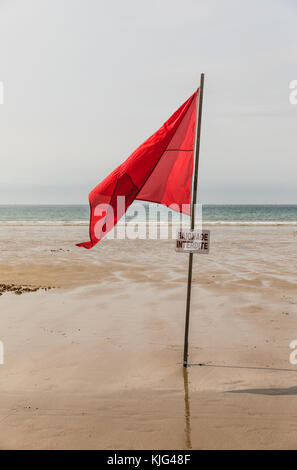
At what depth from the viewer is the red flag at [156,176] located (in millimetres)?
5227

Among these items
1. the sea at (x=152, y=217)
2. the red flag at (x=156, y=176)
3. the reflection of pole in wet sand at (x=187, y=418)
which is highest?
the red flag at (x=156, y=176)

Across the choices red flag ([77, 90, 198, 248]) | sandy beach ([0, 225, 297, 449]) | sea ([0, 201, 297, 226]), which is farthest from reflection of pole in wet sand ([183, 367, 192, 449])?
sea ([0, 201, 297, 226])

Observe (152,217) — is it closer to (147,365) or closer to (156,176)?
(147,365)

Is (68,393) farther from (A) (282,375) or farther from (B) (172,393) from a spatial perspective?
(A) (282,375)

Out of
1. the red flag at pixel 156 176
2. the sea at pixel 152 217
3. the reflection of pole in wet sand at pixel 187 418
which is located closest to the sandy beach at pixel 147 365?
the reflection of pole in wet sand at pixel 187 418

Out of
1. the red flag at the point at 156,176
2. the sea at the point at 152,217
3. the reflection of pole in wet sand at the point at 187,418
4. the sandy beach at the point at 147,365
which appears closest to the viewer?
the reflection of pole in wet sand at the point at 187,418

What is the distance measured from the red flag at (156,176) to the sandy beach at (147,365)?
6.69ft

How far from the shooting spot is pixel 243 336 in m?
6.99

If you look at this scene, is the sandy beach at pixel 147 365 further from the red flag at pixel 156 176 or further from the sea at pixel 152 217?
the sea at pixel 152 217

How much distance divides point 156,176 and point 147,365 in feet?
9.48

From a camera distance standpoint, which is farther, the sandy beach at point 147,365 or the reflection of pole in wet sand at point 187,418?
the sandy beach at point 147,365

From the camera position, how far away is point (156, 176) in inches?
217

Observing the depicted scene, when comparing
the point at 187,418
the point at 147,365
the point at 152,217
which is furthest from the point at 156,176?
the point at 152,217
